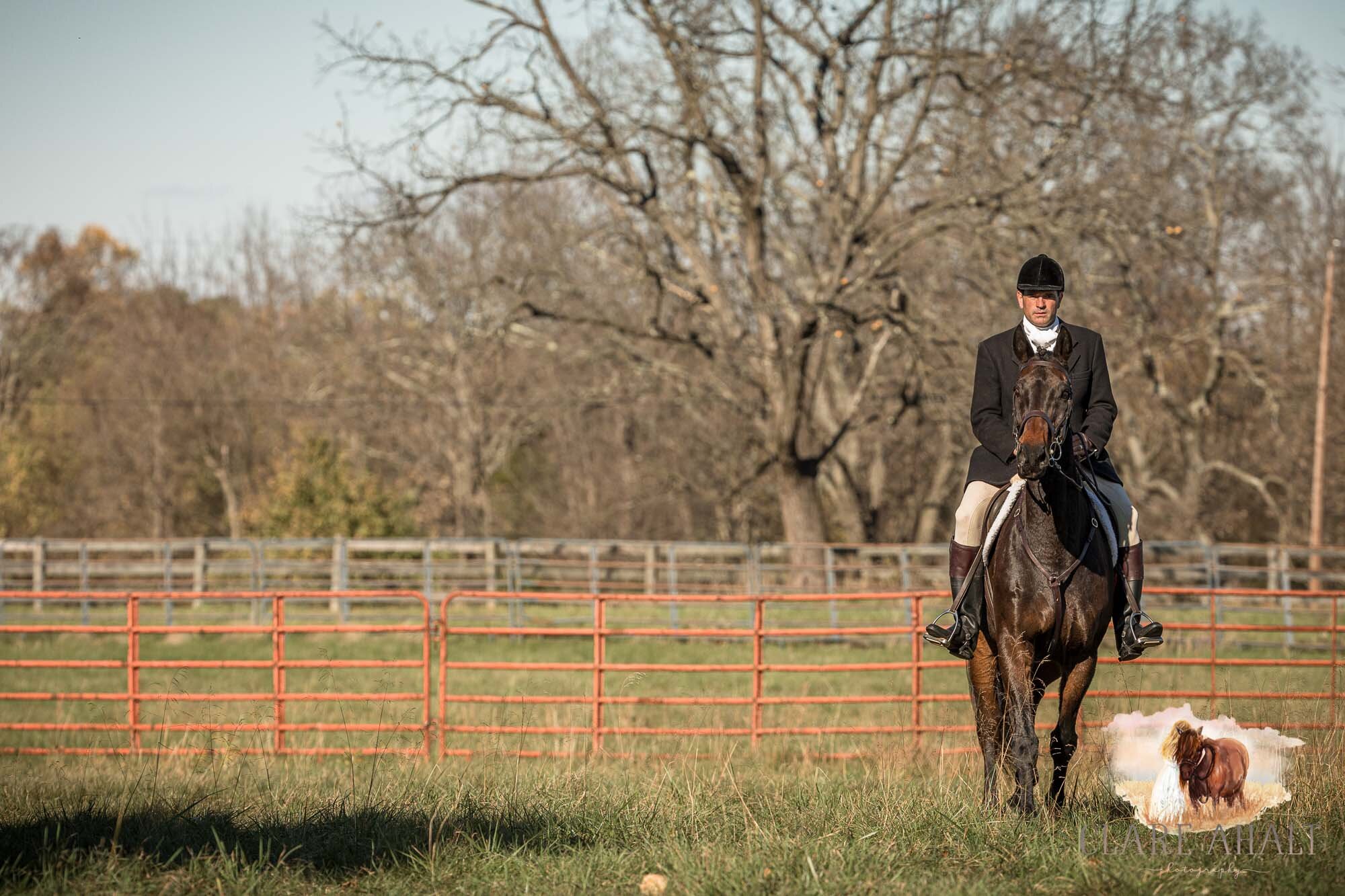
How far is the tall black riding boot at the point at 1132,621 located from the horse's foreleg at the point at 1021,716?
24.9 inches

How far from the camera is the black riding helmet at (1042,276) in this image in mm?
6469

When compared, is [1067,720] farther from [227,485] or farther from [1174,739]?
[227,485]

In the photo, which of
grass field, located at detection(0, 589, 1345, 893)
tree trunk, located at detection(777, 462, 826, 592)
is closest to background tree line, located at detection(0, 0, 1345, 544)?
tree trunk, located at detection(777, 462, 826, 592)

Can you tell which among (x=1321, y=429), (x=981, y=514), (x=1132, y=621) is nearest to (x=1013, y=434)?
(x=981, y=514)

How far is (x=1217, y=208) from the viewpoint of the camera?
1173 inches

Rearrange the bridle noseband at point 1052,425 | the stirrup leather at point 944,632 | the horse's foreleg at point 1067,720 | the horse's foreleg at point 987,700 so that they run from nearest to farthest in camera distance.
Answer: the bridle noseband at point 1052,425 < the horse's foreleg at point 1067,720 < the stirrup leather at point 944,632 < the horse's foreleg at point 987,700

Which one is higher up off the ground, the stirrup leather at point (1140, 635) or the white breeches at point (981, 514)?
the white breeches at point (981, 514)

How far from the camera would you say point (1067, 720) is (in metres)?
6.41

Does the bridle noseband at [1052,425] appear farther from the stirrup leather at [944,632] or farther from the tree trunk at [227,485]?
the tree trunk at [227,485]

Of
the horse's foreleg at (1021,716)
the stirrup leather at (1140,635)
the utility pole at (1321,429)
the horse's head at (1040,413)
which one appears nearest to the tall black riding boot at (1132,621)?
the stirrup leather at (1140,635)

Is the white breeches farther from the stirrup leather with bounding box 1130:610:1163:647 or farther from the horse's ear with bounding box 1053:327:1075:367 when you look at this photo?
the horse's ear with bounding box 1053:327:1075:367

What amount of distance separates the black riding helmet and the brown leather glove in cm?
83

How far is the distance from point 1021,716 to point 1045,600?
567 millimetres

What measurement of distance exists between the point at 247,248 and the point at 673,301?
26624 millimetres
